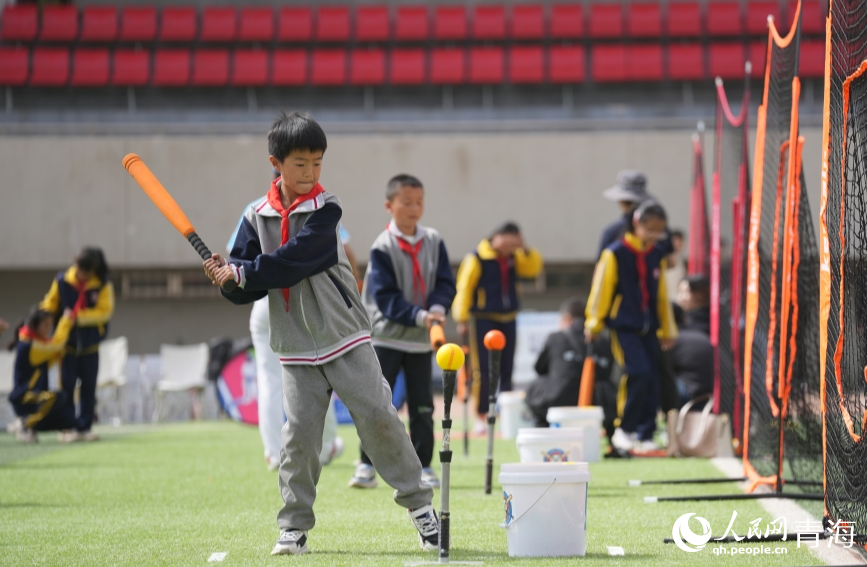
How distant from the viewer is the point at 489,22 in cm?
2081

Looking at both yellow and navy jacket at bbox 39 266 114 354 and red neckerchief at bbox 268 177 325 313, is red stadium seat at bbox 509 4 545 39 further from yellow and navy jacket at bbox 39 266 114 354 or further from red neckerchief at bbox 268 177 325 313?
red neckerchief at bbox 268 177 325 313

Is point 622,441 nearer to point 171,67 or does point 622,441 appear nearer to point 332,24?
point 171,67

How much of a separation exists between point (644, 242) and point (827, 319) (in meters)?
3.67

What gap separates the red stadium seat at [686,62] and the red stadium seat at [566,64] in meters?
1.64

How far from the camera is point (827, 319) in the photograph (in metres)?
3.55

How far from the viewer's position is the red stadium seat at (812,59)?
61.3 ft

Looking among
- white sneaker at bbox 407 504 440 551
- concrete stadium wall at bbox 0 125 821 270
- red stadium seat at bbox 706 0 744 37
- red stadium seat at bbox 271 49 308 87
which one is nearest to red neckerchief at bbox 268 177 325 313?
white sneaker at bbox 407 504 440 551

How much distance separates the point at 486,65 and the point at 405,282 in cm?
1504

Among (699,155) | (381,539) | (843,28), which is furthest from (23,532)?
(699,155)

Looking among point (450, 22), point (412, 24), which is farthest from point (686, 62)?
point (412, 24)

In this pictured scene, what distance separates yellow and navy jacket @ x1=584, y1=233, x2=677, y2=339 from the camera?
23.3ft

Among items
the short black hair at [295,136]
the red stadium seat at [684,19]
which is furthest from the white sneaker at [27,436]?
the red stadium seat at [684,19]

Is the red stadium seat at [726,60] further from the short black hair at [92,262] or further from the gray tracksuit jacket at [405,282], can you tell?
the gray tracksuit jacket at [405,282]

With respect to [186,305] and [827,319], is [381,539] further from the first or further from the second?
[186,305]
